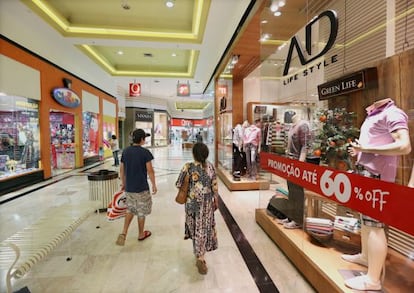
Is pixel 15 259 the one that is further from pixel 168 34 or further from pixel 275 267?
pixel 168 34

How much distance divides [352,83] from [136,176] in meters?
2.63

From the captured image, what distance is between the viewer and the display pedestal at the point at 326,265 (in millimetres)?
1837

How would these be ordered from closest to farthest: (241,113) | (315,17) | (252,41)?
(315,17), (252,41), (241,113)

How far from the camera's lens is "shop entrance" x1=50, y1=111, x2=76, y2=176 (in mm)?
7996

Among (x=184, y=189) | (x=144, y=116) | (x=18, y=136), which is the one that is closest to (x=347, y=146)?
(x=184, y=189)

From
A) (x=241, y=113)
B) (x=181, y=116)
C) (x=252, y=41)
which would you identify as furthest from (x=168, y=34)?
(x=181, y=116)

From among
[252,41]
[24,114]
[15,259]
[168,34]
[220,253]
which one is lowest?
[220,253]

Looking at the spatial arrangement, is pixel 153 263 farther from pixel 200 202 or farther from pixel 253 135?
pixel 253 135

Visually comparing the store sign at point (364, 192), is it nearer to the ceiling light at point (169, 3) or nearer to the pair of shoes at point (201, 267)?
the pair of shoes at point (201, 267)

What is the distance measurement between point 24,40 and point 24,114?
71.3 inches

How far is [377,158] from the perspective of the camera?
170cm

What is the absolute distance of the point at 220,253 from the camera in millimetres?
2736

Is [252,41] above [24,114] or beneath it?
above

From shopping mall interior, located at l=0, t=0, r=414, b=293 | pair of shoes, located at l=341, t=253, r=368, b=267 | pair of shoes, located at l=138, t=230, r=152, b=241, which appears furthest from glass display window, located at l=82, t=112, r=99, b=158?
pair of shoes, located at l=341, t=253, r=368, b=267
